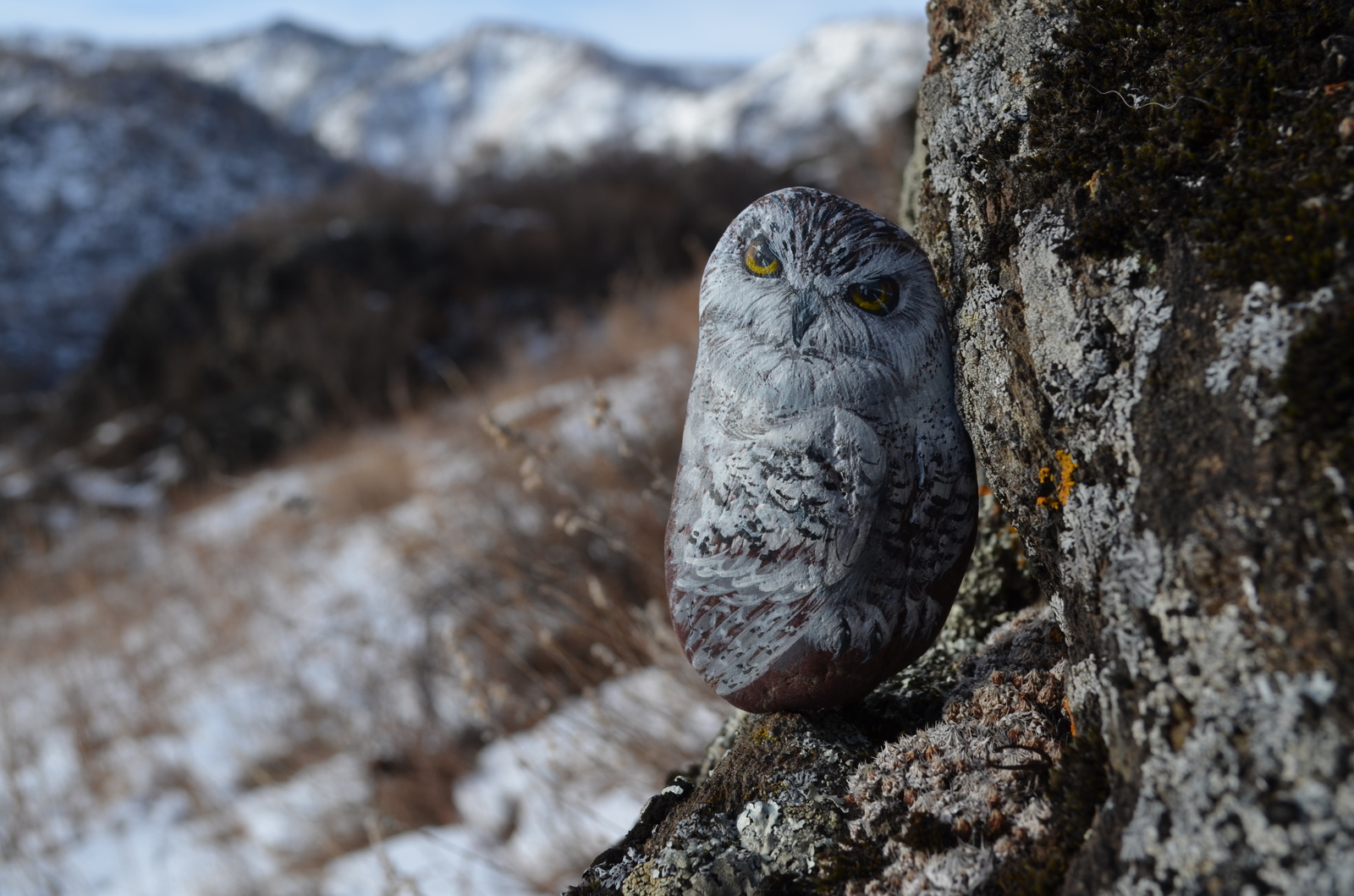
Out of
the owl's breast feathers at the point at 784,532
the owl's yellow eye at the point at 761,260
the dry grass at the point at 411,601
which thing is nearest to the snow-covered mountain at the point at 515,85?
the dry grass at the point at 411,601

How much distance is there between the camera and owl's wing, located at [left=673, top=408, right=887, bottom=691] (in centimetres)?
117

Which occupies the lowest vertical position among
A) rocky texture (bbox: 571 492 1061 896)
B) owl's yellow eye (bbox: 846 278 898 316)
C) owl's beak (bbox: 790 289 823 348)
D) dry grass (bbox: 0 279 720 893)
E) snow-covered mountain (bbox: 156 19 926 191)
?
dry grass (bbox: 0 279 720 893)

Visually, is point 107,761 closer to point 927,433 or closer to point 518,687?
point 518,687

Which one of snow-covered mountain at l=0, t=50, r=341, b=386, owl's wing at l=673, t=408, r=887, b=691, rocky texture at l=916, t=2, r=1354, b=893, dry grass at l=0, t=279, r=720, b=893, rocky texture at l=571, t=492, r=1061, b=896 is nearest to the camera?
rocky texture at l=916, t=2, r=1354, b=893

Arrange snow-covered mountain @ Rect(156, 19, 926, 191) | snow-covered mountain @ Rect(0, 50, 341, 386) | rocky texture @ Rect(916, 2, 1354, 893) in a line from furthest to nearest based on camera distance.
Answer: snow-covered mountain @ Rect(156, 19, 926, 191) < snow-covered mountain @ Rect(0, 50, 341, 386) < rocky texture @ Rect(916, 2, 1354, 893)

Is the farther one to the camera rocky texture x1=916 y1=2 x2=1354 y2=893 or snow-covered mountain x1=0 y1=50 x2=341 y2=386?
snow-covered mountain x1=0 y1=50 x2=341 y2=386

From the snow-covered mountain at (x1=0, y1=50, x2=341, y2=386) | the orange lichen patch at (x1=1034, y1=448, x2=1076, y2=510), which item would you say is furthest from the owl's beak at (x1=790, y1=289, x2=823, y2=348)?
the snow-covered mountain at (x1=0, y1=50, x2=341, y2=386)

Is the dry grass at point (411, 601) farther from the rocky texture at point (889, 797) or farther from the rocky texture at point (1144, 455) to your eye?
the rocky texture at point (1144, 455)

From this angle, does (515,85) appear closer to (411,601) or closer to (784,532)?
(411,601)

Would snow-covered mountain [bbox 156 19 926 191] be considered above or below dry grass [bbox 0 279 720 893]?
above

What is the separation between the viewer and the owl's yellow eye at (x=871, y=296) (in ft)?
3.93

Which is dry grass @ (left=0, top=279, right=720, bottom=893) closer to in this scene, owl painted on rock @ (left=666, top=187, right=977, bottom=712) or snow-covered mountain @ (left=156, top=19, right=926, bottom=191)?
owl painted on rock @ (left=666, top=187, right=977, bottom=712)

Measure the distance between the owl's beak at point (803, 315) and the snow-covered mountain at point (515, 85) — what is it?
84.8 ft

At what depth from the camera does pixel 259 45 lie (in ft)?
122
